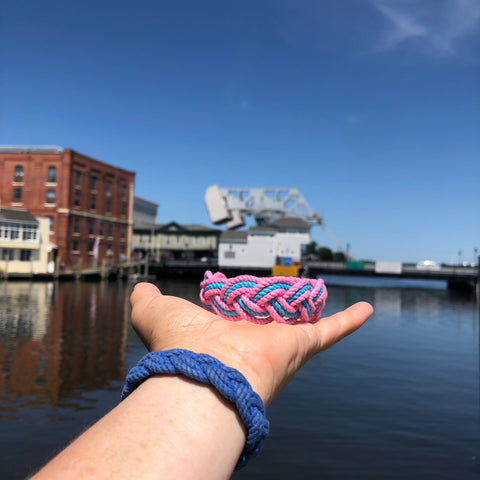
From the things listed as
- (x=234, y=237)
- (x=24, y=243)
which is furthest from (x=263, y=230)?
(x=24, y=243)

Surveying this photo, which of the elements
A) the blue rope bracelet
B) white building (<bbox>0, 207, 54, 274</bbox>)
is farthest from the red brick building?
the blue rope bracelet

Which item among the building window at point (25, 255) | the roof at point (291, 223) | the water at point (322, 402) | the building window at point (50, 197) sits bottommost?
the water at point (322, 402)

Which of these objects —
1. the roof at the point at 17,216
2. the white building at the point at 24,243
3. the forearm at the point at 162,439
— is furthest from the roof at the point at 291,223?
the forearm at the point at 162,439

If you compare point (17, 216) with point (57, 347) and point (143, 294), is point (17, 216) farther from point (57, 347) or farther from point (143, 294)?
point (143, 294)

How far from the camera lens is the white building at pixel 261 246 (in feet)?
213

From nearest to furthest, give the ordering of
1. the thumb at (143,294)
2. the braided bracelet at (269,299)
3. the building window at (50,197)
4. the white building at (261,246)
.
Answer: the braided bracelet at (269,299) < the thumb at (143,294) < the building window at (50,197) < the white building at (261,246)

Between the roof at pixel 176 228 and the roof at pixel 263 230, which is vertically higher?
the roof at pixel 176 228

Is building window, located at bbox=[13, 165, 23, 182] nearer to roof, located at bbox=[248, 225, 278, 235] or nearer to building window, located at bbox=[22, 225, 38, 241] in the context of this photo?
building window, located at bbox=[22, 225, 38, 241]

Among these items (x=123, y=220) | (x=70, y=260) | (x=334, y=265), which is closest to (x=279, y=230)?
(x=334, y=265)

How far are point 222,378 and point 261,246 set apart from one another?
63.7 meters

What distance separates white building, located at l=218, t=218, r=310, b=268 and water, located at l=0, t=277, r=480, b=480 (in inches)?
1652

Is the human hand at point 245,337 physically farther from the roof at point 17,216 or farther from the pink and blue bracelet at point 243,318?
the roof at point 17,216

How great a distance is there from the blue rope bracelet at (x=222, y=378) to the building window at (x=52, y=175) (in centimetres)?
6422

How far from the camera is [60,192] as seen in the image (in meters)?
59.9
